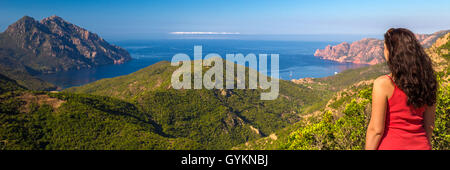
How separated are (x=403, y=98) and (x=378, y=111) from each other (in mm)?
423

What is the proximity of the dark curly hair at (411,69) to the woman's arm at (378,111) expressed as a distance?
0.92 feet

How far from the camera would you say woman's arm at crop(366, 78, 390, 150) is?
3.71m

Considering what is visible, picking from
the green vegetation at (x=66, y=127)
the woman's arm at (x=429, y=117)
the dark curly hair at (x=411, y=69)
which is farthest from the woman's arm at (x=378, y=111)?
the green vegetation at (x=66, y=127)

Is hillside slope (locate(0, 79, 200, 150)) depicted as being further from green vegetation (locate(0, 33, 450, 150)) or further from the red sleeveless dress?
the red sleeveless dress

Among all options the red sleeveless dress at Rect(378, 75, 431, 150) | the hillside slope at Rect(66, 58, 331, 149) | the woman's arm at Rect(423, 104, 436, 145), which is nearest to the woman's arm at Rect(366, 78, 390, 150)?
the red sleeveless dress at Rect(378, 75, 431, 150)

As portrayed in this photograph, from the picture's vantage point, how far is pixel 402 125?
3854mm

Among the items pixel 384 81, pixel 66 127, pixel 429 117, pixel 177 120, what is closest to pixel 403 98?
pixel 384 81

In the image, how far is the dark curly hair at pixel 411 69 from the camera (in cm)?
371

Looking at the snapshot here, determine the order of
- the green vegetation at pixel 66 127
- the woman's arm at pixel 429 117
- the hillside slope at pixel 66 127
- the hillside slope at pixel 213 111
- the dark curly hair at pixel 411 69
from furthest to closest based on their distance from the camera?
1. the hillside slope at pixel 213 111
2. the green vegetation at pixel 66 127
3. the hillside slope at pixel 66 127
4. the woman's arm at pixel 429 117
5. the dark curly hair at pixel 411 69

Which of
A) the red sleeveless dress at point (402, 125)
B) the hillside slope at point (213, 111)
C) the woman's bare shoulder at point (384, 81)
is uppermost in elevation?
the woman's bare shoulder at point (384, 81)

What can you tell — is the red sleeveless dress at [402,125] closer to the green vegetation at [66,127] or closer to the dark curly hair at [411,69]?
the dark curly hair at [411,69]

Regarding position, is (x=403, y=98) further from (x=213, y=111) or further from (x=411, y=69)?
(x=213, y=111)
